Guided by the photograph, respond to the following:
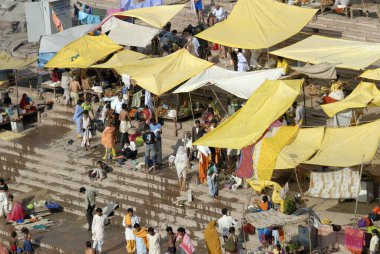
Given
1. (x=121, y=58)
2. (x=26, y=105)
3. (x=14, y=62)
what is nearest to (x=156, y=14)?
(x=121, y=58)

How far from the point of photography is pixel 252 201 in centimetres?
3309

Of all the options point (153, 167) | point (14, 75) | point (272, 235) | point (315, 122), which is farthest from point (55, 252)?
point (14, 75)

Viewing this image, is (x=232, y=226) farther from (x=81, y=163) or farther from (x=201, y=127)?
(x=81, y=163)

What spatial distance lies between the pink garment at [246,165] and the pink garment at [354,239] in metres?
3.72

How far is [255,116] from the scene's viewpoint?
3344 centimetres

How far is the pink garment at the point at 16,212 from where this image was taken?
34.9 m

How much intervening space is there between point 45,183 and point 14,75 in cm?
761

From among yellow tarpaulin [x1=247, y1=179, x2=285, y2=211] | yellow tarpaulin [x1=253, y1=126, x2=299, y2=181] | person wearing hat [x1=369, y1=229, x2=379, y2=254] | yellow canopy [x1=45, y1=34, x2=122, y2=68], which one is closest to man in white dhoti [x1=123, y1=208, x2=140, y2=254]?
yellow tarpaulin [x1=247, y1=179, x2=285, y2=211]

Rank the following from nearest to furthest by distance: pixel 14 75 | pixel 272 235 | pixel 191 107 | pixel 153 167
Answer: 1. pixel 272 235
2. pixel 153 167
3. pixel 191 107
4. pixel 14 75

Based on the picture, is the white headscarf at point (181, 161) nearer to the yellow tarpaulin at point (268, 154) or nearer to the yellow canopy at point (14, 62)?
the yellow tarpaulin at point (268, 154)

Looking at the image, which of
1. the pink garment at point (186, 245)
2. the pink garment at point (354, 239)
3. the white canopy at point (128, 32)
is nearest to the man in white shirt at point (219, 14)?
the white canopy at point (128, 32)

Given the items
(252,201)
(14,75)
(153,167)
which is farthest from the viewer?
(14,75)

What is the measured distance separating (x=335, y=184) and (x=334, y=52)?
740 cm

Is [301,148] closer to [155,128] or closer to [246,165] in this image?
[246,165]
